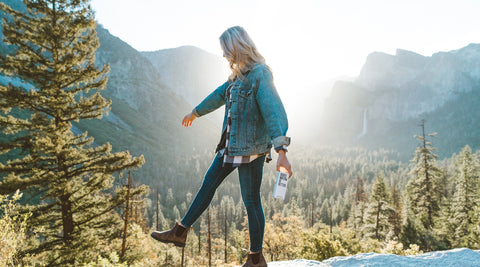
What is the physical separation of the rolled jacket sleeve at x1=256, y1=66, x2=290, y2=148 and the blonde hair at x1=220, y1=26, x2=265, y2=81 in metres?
0.17

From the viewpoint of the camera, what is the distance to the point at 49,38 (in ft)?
26.9

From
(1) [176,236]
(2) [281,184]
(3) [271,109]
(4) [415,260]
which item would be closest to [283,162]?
(2) [281,184]

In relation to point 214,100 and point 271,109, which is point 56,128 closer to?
point 214,100

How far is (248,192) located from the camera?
2.70 m

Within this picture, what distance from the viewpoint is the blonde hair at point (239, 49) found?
2.57 m

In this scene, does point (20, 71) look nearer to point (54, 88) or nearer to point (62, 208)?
point (54, 88)

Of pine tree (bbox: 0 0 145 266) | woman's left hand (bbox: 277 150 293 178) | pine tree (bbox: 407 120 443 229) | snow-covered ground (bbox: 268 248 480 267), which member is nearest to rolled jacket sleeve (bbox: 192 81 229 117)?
woman's left hand (bbox: 277 150 293 178)

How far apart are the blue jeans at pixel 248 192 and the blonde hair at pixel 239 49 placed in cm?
91

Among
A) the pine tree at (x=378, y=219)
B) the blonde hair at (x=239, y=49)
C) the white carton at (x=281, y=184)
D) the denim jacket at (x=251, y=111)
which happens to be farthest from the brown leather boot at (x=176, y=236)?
the pine tree at (x=378, y=219)

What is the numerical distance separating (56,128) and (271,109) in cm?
795

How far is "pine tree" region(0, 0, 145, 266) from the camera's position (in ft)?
25.1

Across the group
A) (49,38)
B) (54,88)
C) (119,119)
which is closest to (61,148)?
(54,88)

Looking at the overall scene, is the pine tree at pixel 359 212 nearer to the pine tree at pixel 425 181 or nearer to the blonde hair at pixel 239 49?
the pine tree at pixel 425 181

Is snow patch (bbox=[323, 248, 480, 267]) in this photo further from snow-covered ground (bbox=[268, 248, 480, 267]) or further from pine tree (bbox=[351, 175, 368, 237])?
pine tree (bbox=[351, 175, 368, 237])
